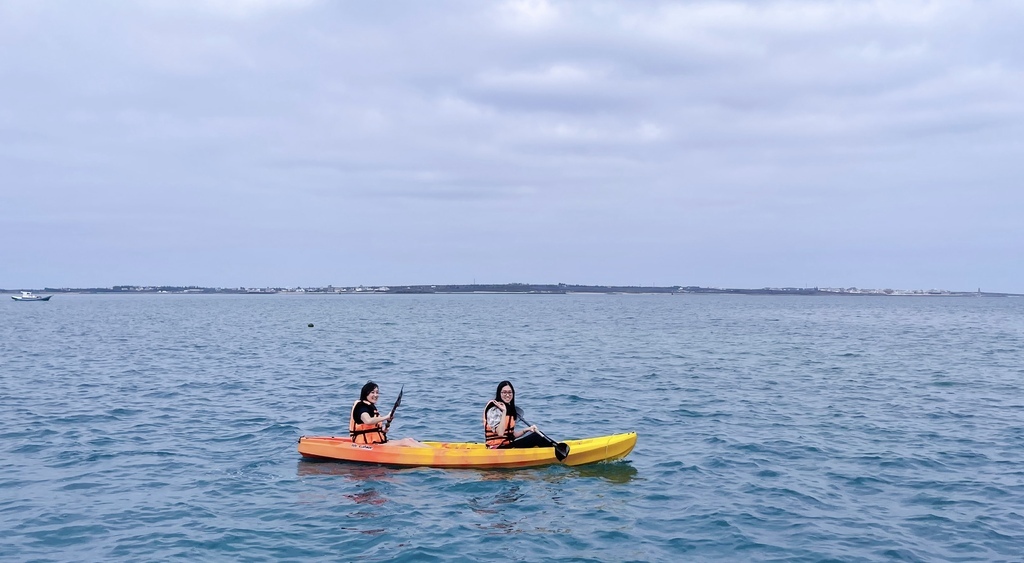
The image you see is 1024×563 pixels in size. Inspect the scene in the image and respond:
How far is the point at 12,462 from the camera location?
15.2m

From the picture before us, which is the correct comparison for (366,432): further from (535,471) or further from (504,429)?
(535,471)

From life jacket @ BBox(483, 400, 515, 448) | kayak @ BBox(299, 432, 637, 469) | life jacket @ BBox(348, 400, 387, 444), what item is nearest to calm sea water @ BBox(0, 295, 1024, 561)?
kayak @ BBox(299, 432, 637, 469)

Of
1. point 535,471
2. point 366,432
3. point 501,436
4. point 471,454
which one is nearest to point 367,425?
point 366,432

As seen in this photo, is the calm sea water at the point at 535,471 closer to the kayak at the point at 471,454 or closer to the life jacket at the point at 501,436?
the kayak at the point at 471,454

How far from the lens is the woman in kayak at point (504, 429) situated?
15.2 metres

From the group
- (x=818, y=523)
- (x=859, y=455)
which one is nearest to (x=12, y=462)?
(x=818, y=523)

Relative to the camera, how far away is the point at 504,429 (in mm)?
15336

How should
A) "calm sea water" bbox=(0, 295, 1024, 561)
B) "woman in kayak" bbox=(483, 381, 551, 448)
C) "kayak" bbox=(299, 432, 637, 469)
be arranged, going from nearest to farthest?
"calm sea water" bbox=(0, 295, 1024, 561) < "kayak" bbox=(299, 432, 637, 469) < "woman in kayak" bbox=(483, 381, 551, 448)

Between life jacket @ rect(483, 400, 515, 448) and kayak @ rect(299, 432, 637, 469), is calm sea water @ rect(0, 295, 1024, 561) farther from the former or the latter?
life jacket @ rect(483, 400, 515, 448)

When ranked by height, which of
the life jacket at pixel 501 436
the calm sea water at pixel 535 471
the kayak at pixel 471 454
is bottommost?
the calm sea water at pixel 535 471

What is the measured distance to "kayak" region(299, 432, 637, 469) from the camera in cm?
1498

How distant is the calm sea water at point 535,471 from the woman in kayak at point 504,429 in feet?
1.99

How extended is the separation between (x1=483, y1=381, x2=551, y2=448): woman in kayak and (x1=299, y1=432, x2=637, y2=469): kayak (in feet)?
0.59

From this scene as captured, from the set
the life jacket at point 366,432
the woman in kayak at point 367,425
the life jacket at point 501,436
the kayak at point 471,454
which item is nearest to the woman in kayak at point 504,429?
the life jacket at point 501,436
